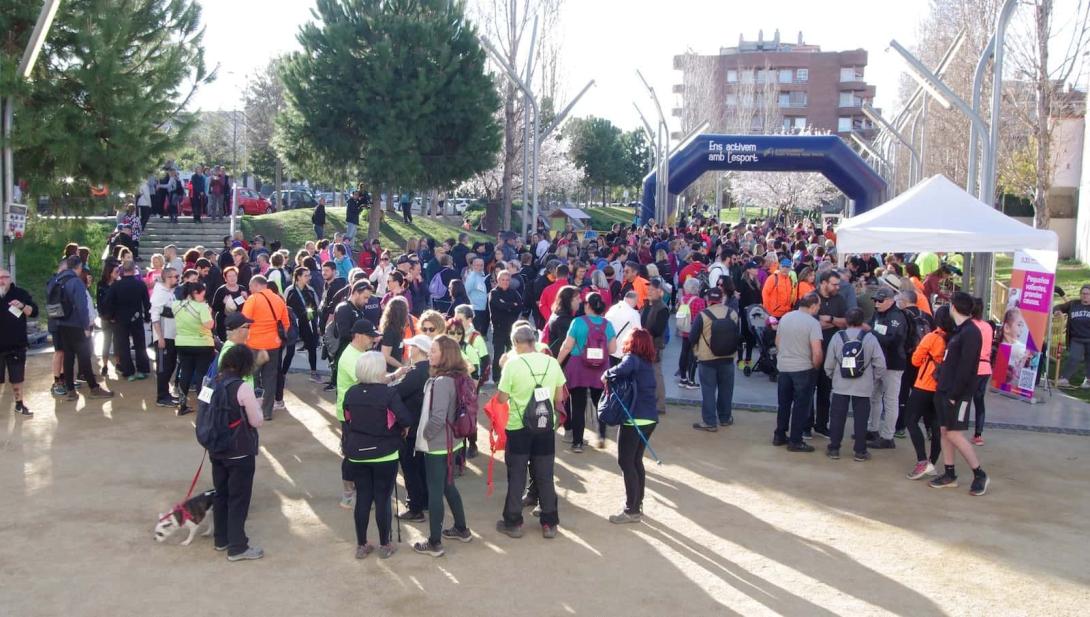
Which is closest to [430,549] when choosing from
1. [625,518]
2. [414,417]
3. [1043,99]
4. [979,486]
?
[414,417]

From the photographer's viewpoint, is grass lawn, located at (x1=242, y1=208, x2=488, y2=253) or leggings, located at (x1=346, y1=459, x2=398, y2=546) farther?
grass lawn, located at (x1=242, y1=208, x2=488, y2=253)

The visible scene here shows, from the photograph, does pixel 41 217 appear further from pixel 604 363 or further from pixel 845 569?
pixel 845 569

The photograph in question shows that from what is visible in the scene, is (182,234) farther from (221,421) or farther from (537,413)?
(537,413)

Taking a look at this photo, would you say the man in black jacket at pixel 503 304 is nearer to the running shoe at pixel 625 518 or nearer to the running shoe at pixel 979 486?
the running shoe at pixel 625 518

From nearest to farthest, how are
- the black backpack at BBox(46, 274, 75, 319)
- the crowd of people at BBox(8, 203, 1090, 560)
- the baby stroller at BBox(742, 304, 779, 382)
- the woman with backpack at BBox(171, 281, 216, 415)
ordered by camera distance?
the crowd of people at BBox(8, 203, 1090, 560) → the woman with backpack at BBox(171, 281, 216, 415) → the black backpack at BBox(46, 274, 75, 319) → the baby stroller at BBox(742, 304, 779, 382)

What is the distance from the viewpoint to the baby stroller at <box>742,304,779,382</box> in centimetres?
1317

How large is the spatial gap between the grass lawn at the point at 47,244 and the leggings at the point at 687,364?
1101 cm

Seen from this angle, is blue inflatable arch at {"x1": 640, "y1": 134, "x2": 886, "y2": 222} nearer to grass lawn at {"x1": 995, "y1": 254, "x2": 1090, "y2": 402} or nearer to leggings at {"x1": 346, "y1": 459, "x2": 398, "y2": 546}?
grass lawn at {"x1": 995, "y1": 254, "x2": 1090, "y2": 402}

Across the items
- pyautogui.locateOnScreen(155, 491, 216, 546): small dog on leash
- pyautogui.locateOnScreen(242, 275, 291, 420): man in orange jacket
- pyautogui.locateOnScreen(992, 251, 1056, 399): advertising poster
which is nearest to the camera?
pyautogui.locateOnScreen(155, 491, 216, 546): small dog on leash

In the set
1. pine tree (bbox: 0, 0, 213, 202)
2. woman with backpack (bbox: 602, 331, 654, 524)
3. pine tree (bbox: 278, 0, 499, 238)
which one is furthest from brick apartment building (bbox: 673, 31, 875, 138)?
woman with backpack (bbox: 602, 331, 654, 524)

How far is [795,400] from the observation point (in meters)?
9.77

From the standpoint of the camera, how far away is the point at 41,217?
16641 mm

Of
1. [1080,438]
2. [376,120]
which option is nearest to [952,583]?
[1080,438]

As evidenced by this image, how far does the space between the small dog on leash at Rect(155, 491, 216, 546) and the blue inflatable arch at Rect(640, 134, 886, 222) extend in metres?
25.9
